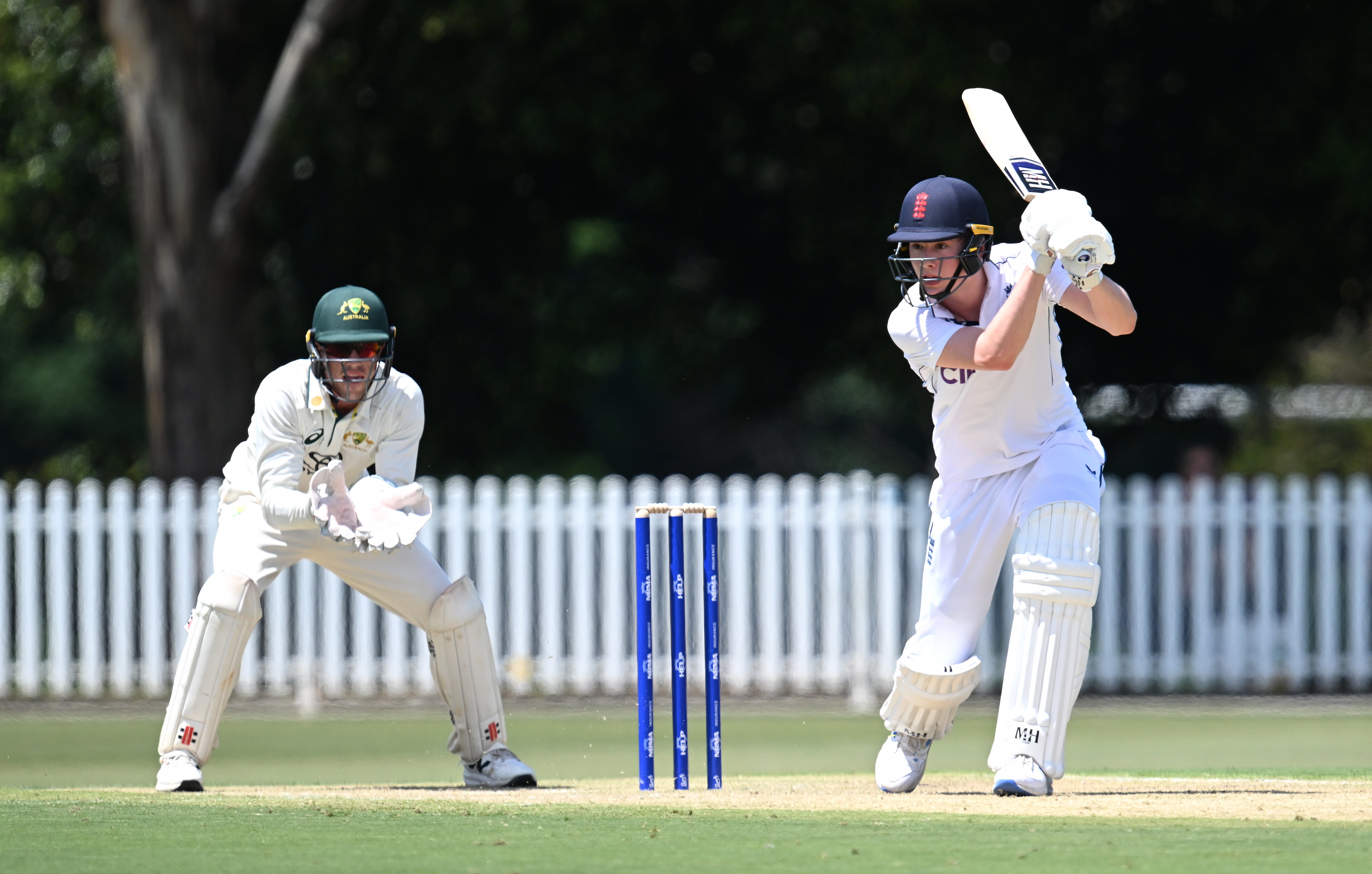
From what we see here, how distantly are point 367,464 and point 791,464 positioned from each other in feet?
69.4

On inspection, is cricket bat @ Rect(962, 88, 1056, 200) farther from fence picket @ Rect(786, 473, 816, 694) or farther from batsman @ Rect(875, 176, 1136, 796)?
fence picket @ Rect(786, 473, 816, 694)

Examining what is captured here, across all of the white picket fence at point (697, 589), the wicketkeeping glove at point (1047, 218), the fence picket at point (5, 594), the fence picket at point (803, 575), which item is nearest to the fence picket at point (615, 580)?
the white picket fence at point (697, 589)

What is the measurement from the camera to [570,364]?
12.7 m

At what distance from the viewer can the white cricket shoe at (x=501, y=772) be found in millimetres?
5234

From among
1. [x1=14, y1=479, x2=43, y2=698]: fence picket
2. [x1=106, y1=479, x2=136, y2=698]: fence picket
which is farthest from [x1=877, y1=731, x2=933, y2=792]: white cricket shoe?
[x1=14, y1=479, x2=43, y2=698]: fence picket

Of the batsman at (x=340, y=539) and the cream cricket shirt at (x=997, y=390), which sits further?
the batsman at (x=340, y=539)

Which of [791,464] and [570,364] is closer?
[570,364]

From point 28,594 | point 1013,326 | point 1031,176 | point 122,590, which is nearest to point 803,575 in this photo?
point 122,590

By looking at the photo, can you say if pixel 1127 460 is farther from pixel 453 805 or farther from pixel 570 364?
pixel 453 805

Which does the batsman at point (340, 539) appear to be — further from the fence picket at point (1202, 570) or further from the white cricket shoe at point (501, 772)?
the fence picket at point (1202, 570)

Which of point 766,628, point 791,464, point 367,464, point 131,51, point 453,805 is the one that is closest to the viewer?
point 453,805

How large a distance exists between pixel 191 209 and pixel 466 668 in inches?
245

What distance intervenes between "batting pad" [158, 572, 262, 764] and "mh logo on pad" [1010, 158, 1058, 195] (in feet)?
7.86

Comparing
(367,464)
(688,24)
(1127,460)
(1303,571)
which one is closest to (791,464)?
(1127,460)
